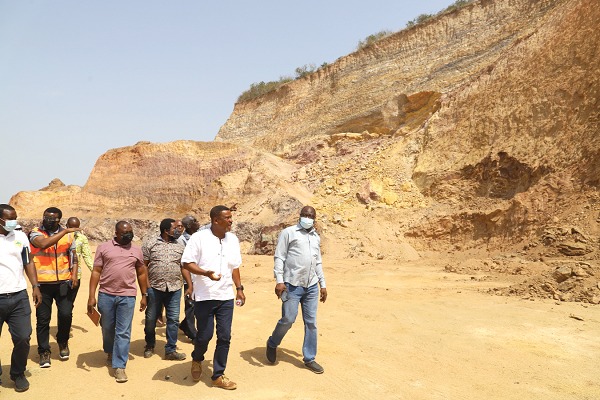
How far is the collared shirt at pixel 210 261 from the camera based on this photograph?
4.16m

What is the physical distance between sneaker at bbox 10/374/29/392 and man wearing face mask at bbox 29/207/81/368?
601 millimetres

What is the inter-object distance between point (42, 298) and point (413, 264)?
10559 millimetres

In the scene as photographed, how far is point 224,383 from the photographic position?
415cm

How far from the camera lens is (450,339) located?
5.74m

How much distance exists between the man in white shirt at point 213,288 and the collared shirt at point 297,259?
667 millimetres

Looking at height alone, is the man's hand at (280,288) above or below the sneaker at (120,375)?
above

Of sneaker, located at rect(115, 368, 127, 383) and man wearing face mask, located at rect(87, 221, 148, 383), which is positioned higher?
man wearing face mask, located at rect(87, 221, 148, 383)

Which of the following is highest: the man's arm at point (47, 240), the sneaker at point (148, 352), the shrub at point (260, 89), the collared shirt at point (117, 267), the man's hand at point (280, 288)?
the shrub at point (260, 89)

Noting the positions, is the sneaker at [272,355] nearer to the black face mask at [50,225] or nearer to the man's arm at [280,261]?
the man's arm at [280,261]

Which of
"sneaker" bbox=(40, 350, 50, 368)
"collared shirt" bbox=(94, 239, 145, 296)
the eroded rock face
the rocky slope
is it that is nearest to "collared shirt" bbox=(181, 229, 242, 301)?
"collared shirt" bbox=(94, 239, 145, 296)

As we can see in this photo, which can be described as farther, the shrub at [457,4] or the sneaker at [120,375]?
the shrub at [457,4]

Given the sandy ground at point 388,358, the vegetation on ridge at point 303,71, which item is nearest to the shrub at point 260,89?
the vegetation on ridge at point 303,71

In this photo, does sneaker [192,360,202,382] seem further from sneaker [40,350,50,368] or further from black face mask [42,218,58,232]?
black face mask [42,218,58,232]

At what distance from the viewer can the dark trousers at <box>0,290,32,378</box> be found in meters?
4.05
